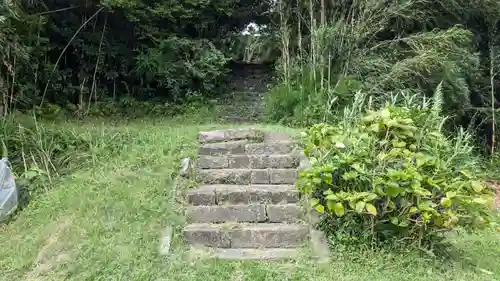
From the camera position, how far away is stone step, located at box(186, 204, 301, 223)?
3.27 metres

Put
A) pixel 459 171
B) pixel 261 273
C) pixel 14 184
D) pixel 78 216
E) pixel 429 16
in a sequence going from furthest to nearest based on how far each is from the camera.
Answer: pixel 429 16
pixel 14 184
pixel 78 216
pixel 459 171
pixel 261 273

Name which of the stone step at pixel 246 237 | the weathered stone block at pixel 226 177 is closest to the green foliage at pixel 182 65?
the weathered stone block at pixel 226 177

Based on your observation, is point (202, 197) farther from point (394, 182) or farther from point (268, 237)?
point (394, 182)

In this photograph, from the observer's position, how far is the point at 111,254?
278 cm

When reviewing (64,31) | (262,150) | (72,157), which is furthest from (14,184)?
(64,31)

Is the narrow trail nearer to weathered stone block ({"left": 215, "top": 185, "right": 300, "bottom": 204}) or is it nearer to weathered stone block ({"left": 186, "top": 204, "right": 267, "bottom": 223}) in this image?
weathered stone block ({"left": 215, "top": 185, "right": 300, "bottom": 204})

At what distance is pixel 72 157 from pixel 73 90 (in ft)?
9.70

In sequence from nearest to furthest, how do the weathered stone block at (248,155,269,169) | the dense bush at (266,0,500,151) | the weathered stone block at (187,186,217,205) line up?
the weathered stone block at (187,186,217,205) → the weathered stone block at (248,155,269,169) → the dense bush at (266,0,500,151)

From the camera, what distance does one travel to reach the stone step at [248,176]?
12.3 feet

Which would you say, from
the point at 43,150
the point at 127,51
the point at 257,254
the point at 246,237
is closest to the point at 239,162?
the point at 246,237

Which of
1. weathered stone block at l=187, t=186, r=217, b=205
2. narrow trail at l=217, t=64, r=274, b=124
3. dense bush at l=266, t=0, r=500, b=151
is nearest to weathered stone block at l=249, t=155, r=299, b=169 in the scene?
weathered stone block at l=187, t=186, r=217, b=205

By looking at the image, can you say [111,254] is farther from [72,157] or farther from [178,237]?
[72,157]

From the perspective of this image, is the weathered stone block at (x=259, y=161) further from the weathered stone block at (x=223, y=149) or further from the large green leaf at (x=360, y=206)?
the large green leaf at (x=360, y=206)

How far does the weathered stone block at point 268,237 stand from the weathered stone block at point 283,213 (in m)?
0.19
